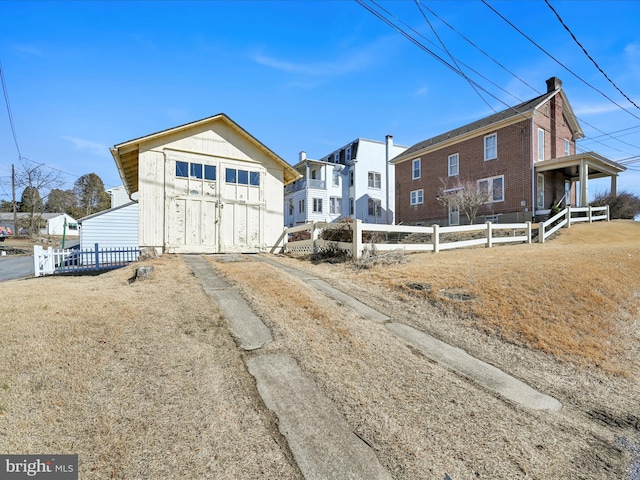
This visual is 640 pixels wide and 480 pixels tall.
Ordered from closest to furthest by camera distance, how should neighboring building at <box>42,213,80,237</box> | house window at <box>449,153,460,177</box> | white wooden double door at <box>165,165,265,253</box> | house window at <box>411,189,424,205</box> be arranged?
white wooden double door at <box>165,165,265,253</box> → house window at <box>449,153,460,177</box> → house window at <box>411,189,424,205</box> → neighboring building at <box>42,213,80,237</box>

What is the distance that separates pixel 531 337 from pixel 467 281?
2032mm

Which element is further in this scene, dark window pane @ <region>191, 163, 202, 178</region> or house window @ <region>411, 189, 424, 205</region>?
house window @ <region>411, 189, 424, 205</region>

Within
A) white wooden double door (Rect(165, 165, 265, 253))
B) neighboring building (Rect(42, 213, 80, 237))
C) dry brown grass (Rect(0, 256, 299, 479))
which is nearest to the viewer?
dry brown grass (Rect(0, 256, 299, 479))

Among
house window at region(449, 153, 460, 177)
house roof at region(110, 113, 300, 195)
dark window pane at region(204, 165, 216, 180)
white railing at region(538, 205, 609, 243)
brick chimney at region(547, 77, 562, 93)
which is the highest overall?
brick chimney at region(547, 77, 562, 93)

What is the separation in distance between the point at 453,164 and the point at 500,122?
14.8 ft

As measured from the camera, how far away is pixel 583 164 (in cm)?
1894

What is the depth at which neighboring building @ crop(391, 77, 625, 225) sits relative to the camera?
65.7 ft

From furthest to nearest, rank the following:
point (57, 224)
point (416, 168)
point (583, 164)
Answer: point (57, 224) < point (416, 168) < point (583, 164)

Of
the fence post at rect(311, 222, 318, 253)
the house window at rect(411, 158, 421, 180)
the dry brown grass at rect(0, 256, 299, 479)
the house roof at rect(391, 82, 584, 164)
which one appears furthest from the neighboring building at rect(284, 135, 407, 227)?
the dry brown grass at rect(0, 256, 299, 479)

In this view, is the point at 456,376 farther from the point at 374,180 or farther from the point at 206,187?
the point at 374,180

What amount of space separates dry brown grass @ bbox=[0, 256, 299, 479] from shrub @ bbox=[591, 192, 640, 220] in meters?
27.0

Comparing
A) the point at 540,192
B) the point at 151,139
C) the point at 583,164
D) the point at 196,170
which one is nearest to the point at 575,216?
the point at 540,192

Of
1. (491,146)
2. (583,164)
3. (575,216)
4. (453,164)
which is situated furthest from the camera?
(453,164)

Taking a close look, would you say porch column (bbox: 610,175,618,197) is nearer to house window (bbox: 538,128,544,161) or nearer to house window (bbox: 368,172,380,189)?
house window (bbox: 538,128,544,161)
